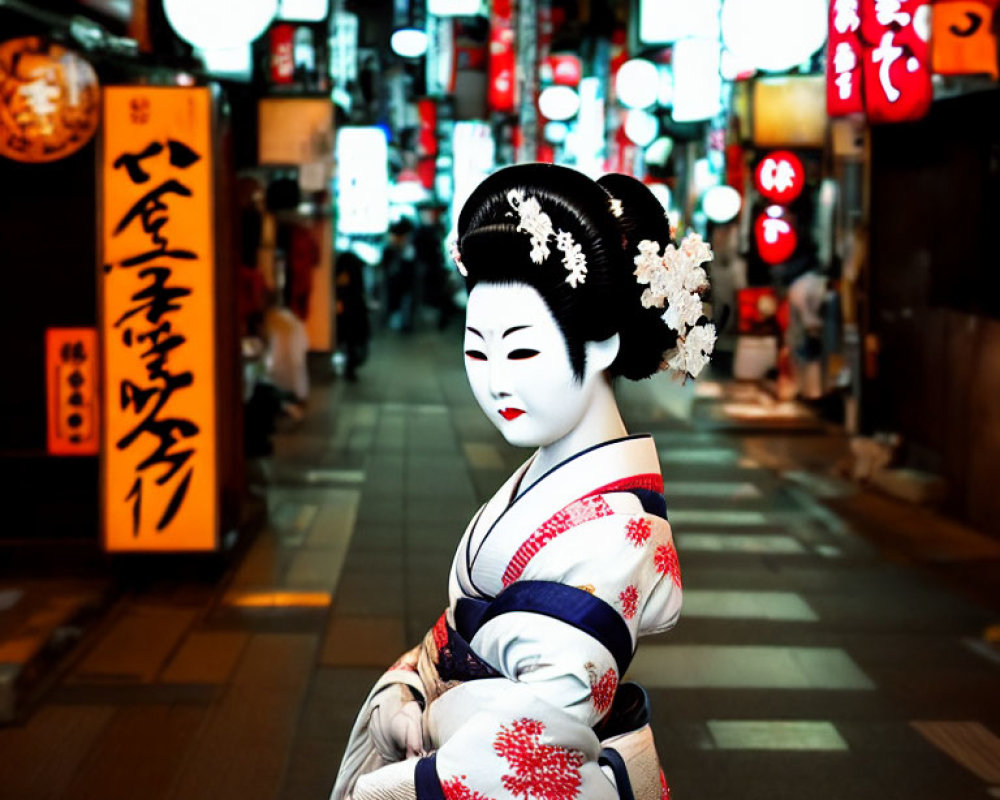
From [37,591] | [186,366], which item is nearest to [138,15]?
[186,366]

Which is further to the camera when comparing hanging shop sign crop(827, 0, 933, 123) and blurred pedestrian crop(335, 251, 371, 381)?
blurred pedestrian crop(335, 251, 371, 381)

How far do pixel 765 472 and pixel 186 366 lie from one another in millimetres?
7060

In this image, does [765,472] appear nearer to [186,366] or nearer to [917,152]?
[917,152]

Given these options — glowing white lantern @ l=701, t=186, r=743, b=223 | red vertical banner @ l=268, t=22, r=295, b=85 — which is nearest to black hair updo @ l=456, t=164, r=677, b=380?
glowing white lantern @ l=701, t=186, r=743, b=223

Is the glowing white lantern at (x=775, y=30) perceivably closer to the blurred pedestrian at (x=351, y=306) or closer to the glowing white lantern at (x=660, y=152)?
the blurred pedestrian at (x=351, y=306)

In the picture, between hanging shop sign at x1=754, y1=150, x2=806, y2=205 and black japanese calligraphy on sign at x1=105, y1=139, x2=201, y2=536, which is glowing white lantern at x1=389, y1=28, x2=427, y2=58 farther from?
black japanese calligraphy on sign at x1=105, y1=139, x2=201, y2=536

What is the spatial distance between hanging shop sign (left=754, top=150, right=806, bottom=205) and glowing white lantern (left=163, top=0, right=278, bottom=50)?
8.22m

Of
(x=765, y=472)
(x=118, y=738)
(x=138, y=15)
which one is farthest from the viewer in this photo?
(x=765, y=472)

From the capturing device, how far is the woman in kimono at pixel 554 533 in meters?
2.75

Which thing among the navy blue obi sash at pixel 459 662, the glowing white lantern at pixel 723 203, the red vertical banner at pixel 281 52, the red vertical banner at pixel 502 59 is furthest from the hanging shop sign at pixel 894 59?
the red vertical banner at pixel 502 59

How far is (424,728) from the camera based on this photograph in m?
2.97

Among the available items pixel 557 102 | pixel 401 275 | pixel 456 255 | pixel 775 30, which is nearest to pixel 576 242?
pixel 456 255

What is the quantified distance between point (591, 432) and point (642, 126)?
2399 centimetres

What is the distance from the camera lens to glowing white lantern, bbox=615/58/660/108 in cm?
2442
